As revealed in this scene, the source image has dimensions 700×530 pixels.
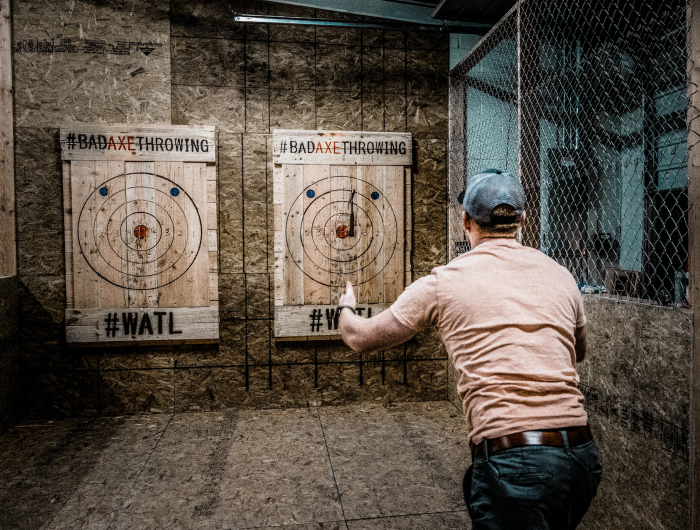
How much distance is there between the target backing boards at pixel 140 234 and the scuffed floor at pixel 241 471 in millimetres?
831

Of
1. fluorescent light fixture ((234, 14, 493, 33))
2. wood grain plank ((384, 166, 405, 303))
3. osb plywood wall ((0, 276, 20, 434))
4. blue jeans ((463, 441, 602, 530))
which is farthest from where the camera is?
wood grain plank ((384, 166, 405, 303))

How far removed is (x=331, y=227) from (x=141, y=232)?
1.66m

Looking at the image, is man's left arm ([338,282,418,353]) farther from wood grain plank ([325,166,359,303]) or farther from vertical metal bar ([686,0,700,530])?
wood grain plank ([325,166,359,303])

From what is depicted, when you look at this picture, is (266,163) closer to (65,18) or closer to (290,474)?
(65,18)

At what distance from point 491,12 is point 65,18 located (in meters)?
3.63

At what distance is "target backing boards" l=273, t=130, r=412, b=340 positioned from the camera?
4.09m

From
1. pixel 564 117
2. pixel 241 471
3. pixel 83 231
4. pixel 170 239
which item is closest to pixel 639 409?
pixel 241 471

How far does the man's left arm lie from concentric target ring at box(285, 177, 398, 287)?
256 centimetres

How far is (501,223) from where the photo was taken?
1494 mm

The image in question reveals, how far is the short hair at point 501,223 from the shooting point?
4.87 ft

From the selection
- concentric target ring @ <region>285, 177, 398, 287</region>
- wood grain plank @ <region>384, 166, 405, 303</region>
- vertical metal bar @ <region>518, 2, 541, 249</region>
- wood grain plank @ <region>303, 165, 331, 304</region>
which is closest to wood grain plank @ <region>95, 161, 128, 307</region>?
concentric target ring @ <region>285, 177, 398, 287</region>

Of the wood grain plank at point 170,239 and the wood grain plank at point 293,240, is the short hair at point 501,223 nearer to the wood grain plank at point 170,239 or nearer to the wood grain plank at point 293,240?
the wood grain plank at point 293,240

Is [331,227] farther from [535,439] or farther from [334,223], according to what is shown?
[535,439]

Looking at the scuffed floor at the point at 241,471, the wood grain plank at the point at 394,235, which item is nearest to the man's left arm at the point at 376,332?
the scuffed floor at the point at 241,471
